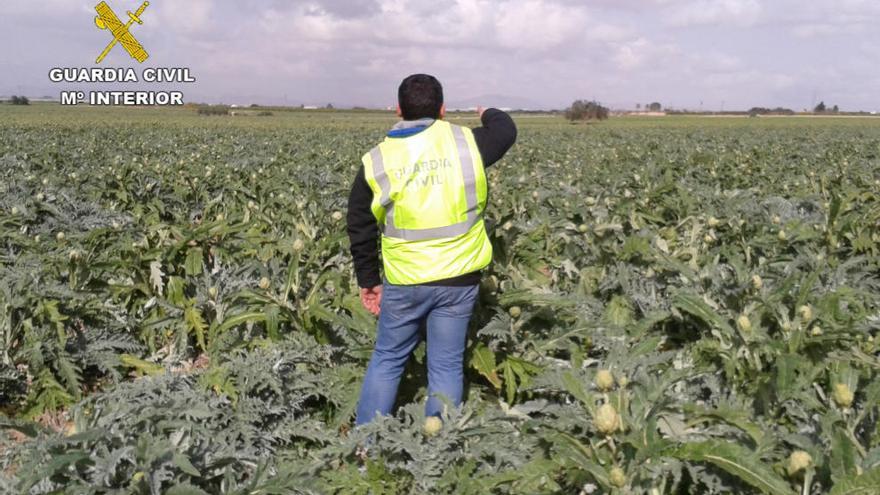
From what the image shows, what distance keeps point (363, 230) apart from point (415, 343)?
669 millimetres

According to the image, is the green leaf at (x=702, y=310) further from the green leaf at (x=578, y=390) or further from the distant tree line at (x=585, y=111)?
the distant tree line at (x=585, y=111)

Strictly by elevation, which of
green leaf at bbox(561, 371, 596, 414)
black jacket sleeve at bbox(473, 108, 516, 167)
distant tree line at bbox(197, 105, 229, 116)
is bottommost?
green leaf at bbox(561, 371, 596, 414)

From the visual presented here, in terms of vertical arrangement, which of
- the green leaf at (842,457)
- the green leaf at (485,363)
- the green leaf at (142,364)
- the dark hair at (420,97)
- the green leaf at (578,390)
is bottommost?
the green leaf at (142,364)

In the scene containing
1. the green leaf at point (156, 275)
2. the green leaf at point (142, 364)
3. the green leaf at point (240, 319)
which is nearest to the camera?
the green leaf at point (240, 319)

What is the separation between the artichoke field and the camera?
8.09ft

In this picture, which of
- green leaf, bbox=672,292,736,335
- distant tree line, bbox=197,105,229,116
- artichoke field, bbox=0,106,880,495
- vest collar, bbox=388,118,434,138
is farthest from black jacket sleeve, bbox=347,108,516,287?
distant tree line, bbox=197,105,229,116

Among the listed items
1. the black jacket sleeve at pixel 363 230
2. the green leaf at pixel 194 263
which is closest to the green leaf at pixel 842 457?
the black jacket sleeve at pixel 363 230

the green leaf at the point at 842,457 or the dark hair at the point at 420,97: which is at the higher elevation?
the dark hair at the point at 420,97

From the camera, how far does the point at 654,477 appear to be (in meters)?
2.26

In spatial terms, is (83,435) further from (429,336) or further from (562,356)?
(562,356)

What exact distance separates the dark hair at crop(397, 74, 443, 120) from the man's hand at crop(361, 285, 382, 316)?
3.15ft

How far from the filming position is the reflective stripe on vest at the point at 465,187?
338 cm

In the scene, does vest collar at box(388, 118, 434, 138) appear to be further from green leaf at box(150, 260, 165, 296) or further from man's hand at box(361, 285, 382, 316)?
green leaf at box(150, 260, 165, 296)

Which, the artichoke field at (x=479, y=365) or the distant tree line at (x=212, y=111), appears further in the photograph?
the distant tree line at (x=212, y=111)
